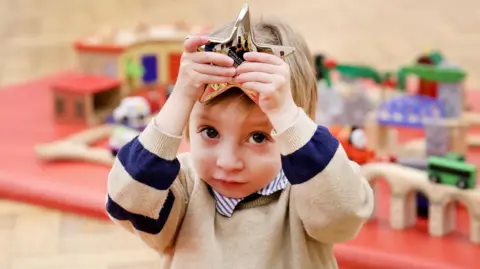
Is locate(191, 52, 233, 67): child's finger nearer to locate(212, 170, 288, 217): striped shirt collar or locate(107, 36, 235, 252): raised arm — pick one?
locate(107, 36, 235, 252): raised arm

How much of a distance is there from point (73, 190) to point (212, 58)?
36.9 inches

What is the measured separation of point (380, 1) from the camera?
11.0ft

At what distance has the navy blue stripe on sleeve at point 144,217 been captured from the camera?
805mm

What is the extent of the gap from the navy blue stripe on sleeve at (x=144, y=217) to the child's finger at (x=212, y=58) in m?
0.14

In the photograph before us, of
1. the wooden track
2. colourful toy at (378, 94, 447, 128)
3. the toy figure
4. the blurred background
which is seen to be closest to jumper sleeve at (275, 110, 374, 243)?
the wooden track

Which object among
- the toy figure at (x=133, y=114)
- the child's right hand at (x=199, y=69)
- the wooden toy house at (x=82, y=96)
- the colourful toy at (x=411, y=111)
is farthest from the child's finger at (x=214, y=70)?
the wooden toy house at (x=82, y=96)

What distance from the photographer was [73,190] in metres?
1.63

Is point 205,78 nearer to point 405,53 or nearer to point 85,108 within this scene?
point 85,108

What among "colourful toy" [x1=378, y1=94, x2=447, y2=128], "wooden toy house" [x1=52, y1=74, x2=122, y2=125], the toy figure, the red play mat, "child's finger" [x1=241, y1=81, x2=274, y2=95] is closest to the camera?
"child's finger" [x1=241, y1=81, x2=274, y2=95]

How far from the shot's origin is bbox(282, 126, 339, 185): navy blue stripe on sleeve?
2.43ft

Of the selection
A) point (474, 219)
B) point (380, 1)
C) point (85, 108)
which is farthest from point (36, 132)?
point (380, 1)

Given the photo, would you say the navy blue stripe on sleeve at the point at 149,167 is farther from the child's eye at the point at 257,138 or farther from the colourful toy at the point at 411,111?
the colourful toy at the point at 411,111

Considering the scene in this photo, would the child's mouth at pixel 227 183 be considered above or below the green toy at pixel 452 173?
above

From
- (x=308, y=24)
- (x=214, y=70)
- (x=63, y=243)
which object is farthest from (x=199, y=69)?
(x=308, y=24)
